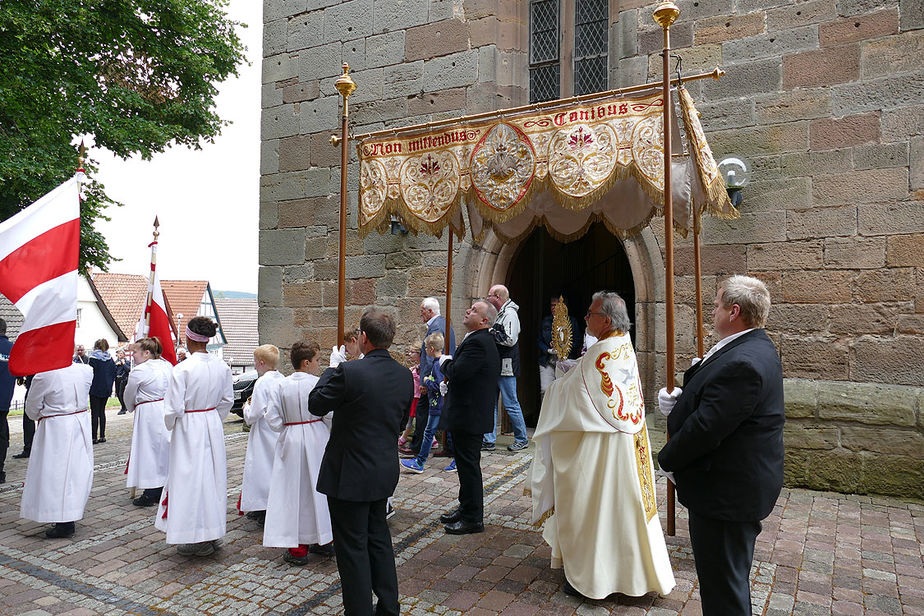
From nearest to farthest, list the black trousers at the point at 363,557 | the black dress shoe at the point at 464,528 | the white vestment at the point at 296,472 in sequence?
the black trousers at the point at 363,557
the white vestment at the point at 296,472
the black dress shoe at the point at 464,528

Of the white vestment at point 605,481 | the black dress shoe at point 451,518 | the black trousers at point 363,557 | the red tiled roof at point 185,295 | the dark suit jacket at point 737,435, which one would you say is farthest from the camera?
the red tiled roof at point 185,295

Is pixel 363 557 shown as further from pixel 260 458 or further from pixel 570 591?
pixel 260 458

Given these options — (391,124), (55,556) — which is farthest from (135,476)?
(391,124)

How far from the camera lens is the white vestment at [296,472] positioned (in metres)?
4.21

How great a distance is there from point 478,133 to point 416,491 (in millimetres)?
3255

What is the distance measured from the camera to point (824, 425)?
5.64 m

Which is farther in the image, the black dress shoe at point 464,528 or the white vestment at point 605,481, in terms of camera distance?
the black dress shoe at point 464,528

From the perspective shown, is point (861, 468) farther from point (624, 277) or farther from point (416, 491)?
point (624, 277)

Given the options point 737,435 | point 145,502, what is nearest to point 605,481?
point 737,435

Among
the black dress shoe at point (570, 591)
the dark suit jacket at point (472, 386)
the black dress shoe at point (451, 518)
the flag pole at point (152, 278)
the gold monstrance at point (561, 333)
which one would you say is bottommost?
the black dress shoe at point (570, 591)

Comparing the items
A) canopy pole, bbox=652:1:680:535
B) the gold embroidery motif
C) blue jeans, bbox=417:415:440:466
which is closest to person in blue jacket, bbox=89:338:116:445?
blue jeans, bbox=417:415:440:466

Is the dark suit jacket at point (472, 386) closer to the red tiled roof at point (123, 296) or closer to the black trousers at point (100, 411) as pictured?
the black trousers at point (100, 411)

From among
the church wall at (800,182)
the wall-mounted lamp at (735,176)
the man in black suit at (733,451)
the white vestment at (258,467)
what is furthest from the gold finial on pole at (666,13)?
the white vestment at (258,467)

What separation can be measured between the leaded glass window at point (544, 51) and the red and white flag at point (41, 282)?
18.0ft
